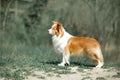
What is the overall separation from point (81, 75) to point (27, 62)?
81.7 inches

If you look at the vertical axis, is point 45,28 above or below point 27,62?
above

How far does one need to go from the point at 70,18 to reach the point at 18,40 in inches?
94.0

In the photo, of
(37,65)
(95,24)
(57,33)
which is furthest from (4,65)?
(95,24)

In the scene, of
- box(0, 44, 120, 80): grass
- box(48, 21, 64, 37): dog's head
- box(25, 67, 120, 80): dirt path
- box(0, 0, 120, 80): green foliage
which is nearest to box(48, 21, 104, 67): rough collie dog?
box(48, 21, 64, 37): dog's head

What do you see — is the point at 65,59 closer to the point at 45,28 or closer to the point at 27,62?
the point at 27,62

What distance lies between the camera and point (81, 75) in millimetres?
10430

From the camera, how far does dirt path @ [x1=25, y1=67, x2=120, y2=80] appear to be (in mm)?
10109

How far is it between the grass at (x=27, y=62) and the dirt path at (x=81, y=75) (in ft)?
0.35

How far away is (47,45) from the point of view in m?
16.3

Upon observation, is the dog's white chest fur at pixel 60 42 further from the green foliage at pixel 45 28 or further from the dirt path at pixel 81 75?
the dirt path at pixel 81 75

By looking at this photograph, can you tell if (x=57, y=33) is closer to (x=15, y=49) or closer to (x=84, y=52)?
(x=84, y=52)

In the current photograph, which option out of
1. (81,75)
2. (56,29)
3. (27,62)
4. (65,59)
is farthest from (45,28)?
(81,75)

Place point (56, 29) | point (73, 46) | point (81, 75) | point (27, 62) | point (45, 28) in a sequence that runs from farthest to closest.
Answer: point (45, 28) → point (27, 62) → point (73, 46) → point (56, 29) → point (81, 75)

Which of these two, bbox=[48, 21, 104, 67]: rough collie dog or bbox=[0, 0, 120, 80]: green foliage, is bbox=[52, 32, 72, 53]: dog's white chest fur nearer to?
bbox=[48, 21, 104, 67]: rough collie dog
